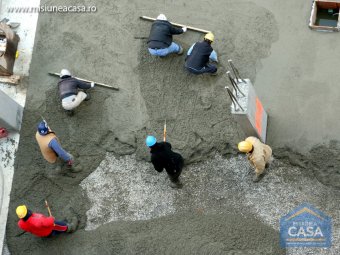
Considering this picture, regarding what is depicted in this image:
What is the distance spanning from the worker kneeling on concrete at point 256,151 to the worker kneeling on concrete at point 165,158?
3.23 ft

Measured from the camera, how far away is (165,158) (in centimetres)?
791

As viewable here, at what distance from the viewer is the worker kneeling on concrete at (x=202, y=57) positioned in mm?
8656

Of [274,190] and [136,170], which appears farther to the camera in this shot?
[136,170]

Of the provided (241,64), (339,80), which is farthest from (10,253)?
(339,80)

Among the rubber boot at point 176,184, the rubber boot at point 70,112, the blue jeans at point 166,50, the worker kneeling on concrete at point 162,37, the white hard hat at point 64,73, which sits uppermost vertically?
the worker kneeling on concrete at point 162,37

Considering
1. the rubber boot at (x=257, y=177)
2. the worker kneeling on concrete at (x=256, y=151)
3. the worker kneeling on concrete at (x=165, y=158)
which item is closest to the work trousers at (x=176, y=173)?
the worker kneeling on concrete at (x=165, y=158)

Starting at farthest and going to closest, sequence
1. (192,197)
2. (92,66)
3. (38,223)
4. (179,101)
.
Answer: (92,66) → (179,101) → (192,197) → (38,223)

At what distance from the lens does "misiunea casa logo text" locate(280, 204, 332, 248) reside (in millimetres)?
7957

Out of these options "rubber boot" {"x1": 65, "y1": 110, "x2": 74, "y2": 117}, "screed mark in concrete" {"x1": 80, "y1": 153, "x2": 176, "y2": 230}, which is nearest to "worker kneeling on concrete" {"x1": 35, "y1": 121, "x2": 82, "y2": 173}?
"screed mark in concrete" {"x1": 80, "y1": 153, "x2": 176, "y2": 230}

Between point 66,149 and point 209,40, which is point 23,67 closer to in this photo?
point 66,149

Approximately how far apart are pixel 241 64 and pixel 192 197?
2.40 m

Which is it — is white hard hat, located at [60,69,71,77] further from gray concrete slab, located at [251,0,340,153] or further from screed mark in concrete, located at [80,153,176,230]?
gray concrete slab, located at [251,0,340,153]

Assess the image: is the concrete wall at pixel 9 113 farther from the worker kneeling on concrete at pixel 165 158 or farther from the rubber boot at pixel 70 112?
the worker kneeling on concrete at pixel 165 158

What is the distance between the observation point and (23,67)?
32.8 feet
